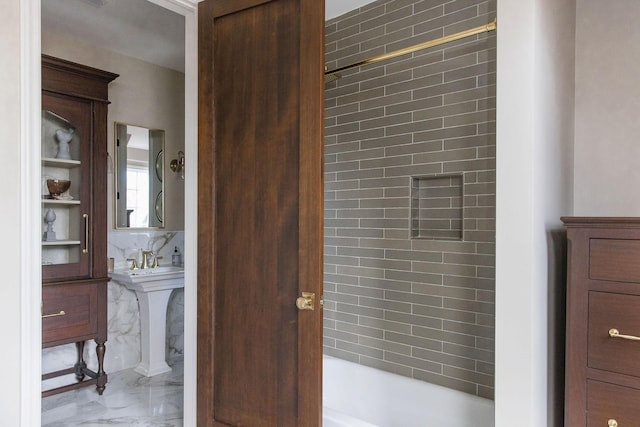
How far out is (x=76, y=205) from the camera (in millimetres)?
3070

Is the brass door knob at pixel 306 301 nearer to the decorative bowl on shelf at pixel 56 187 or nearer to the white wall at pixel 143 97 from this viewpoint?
the decorative bowl on shelf at pixel 56 187

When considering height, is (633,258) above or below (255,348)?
above

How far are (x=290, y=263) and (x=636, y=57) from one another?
5.87 feet

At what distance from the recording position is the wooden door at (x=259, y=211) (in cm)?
174

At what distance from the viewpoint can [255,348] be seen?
192 centimetres

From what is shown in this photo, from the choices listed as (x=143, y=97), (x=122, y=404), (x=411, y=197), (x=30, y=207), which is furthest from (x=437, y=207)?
(x=143, y=97)

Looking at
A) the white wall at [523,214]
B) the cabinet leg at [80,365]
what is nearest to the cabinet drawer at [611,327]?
the white wall at [523,214]

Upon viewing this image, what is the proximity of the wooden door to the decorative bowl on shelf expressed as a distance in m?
1.50

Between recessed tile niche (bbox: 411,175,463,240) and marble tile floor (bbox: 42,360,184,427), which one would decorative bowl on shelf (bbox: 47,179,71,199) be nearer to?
marble tile floor (bbox: 42,360,184,427)

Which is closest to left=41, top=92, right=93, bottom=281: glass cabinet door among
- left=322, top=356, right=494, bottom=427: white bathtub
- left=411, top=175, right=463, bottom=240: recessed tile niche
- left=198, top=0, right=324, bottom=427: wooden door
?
left=198, top=0, right=324, bottom=427: wooden door

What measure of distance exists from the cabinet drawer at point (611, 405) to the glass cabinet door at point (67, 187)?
304cm

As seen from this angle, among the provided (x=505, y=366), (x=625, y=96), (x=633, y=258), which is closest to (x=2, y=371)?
(x=505, y=366)

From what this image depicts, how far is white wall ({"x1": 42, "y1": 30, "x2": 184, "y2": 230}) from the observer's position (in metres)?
3.36

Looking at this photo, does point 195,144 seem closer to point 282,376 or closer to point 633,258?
point 282,376
